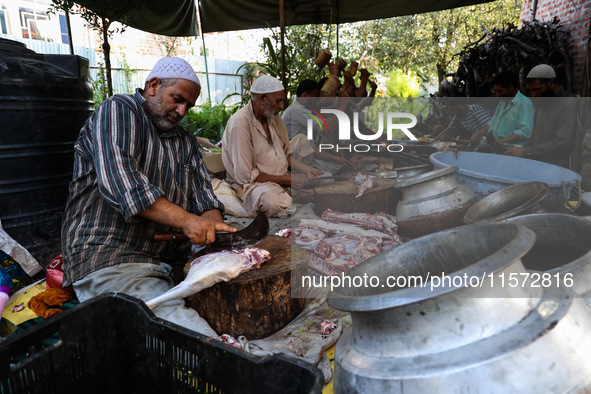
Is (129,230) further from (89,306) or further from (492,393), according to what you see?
(492,393)

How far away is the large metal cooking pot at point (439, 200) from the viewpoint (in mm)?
2121

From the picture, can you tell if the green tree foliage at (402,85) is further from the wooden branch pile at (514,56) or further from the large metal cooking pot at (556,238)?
the large metal cooking pot at (556,238)

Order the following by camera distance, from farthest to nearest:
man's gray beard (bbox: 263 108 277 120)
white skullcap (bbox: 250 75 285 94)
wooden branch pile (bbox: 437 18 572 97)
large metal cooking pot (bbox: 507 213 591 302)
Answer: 1. wooden branch pile (bbox: 437 18 572 97)
2. man's gray beard (bbox: 263 108 277 120)
3. white skullcap (bbox: 250 75 285 94)
4. large metal cooking pot (bbox: 507 213 591 302)

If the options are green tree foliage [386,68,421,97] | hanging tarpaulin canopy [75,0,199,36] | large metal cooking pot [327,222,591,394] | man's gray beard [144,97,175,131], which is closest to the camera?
large metal cooking pot [327,222,591,394]

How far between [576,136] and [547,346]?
2.25 meters

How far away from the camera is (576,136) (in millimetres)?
2832

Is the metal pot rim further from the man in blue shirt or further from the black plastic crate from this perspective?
the man in blue shirt

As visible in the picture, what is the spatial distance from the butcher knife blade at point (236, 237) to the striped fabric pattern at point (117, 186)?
0.23 meters

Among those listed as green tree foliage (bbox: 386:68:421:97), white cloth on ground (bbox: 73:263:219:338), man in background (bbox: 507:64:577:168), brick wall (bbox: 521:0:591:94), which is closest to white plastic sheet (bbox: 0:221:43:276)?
white cloth on ground (bbox: 73:263:219:338)

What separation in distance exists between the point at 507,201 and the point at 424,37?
46.4 feet

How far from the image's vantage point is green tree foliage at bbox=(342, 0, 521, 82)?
13570mm

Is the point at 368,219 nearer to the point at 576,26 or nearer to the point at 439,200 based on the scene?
the point at 439,200

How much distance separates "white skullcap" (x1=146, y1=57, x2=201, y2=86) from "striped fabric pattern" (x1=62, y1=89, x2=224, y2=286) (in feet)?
0.68

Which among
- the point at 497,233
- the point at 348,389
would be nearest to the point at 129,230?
the point at 348,389
